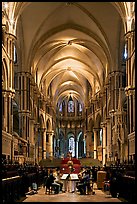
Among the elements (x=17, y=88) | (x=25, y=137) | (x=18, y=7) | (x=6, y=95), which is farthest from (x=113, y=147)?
(x=18, y=7)

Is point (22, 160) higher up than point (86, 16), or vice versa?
point (86, 16)

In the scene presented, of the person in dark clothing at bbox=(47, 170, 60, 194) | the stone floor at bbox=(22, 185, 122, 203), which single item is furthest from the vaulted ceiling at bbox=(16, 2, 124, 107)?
the stone floor at bbox=(22, 185, 122, 203)

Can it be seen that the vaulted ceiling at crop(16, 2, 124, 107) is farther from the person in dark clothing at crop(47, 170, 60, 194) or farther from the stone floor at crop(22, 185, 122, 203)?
the stone floor at crop(22, 185, 122, 203)

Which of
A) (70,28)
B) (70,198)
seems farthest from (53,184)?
(70,28)

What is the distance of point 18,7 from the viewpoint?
29.1 metres

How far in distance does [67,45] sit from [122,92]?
40.1 ft

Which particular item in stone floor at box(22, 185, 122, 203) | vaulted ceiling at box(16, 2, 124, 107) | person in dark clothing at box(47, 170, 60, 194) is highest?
vaulted ceiling at box(16, 2, 124, 107)

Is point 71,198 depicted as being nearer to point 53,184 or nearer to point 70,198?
point 70,198

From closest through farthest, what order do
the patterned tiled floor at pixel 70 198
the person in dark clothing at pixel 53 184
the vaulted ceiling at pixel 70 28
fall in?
1. the patterned tiled floor at pixel 70 198
2. the person in dark clothing at pixel 53 184
3. the vaulted ceiling at pixel 70 28

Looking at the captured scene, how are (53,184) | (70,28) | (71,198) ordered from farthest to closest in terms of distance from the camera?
(70,28), (53,184), (71,198)

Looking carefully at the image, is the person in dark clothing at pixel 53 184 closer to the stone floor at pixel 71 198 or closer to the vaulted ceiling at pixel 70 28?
the stone floor at pixel 71 198

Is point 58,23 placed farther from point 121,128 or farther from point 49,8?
point 121,128

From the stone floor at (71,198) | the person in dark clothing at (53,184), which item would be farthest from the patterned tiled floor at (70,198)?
the person in dark clothing at (53,184)

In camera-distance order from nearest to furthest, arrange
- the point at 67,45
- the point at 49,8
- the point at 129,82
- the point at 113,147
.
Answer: the point at 129,82, the point at 49,8, the point at 113,147, the point at 67,45
